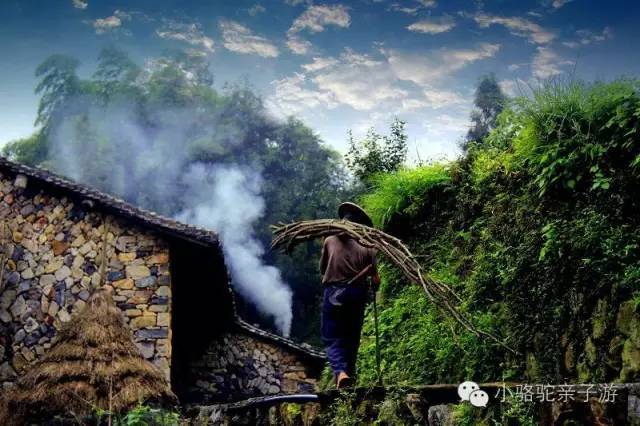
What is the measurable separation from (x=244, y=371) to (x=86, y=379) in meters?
5.15

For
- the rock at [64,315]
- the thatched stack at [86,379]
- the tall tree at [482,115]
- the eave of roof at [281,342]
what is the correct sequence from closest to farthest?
the thatched stack at [86,379] < the rock at [64,315] < the eave of roof at [281,342] < the tall tree at [482,115]

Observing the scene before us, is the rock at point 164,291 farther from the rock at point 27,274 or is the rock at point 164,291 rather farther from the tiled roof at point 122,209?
the rock at point 27,274

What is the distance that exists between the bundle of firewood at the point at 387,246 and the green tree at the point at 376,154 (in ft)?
20.6

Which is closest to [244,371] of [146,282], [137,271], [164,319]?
[164,319]

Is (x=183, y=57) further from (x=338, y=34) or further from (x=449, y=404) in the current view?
(x=449, y=404)

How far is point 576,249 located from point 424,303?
8.65ft

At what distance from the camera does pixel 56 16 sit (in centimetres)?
5431

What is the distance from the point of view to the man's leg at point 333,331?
553 cm

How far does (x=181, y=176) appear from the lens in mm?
34281

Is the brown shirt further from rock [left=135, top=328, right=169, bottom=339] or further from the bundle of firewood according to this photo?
rock [left=135, top=328, right=169, bottom=339]

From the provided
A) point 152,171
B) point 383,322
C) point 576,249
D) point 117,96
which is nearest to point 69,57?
point 117,96

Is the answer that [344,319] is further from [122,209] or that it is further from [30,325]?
[30,325]

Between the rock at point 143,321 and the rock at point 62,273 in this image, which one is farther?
the rock at point 62,273

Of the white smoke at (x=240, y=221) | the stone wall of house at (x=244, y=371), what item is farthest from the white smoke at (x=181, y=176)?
the stone wall of house at (x=244, y=371)
